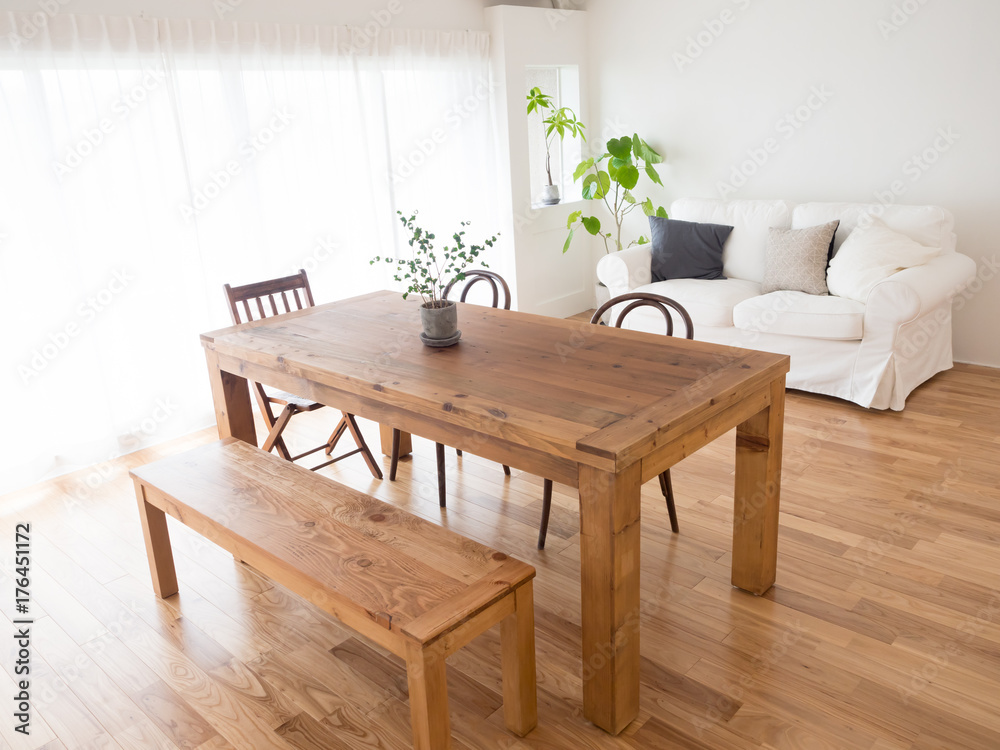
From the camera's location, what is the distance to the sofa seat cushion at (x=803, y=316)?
382 cm

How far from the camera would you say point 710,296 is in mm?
4375

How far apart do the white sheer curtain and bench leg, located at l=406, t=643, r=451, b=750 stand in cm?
276

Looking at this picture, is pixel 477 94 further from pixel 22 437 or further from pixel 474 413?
pixel 474 413

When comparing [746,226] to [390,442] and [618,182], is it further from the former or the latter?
[390,442]

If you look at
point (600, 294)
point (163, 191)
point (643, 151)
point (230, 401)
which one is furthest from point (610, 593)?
point (600, 294)

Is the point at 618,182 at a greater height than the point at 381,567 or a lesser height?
greater

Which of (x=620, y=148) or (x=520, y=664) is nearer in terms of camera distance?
(x=520, y=664)

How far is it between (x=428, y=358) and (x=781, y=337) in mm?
2386

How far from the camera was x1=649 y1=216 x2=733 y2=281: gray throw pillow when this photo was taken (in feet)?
15.6

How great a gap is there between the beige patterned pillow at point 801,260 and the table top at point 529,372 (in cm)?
202

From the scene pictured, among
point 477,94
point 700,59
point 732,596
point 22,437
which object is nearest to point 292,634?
point 732,596

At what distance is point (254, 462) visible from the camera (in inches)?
103

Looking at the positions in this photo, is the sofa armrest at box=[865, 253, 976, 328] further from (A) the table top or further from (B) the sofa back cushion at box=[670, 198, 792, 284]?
(A) the table top

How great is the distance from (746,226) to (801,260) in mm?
585
